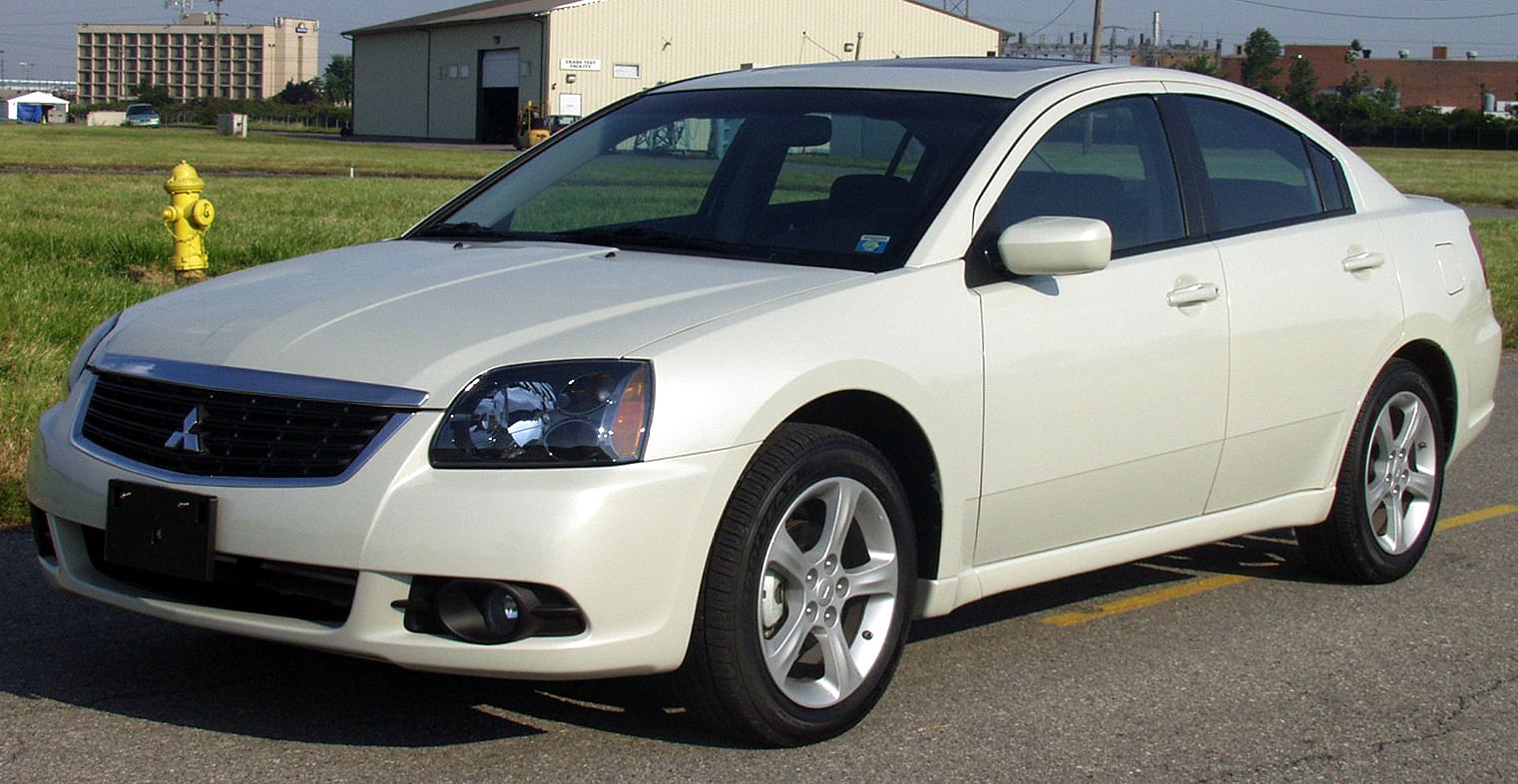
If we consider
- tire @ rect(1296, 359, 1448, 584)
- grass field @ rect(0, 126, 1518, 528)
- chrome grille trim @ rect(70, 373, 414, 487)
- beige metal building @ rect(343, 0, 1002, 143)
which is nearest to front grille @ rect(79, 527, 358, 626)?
chrome grille trim @ rect(70, 373, 414, 487)

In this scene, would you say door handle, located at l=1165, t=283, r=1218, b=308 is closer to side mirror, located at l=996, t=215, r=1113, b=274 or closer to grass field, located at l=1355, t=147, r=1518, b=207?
side mirror, located at l=996, t=215, r=1113, b=274

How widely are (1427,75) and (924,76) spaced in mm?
134805

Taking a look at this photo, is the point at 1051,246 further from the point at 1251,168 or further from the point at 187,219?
the point at 187,219

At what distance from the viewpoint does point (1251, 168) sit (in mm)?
5617

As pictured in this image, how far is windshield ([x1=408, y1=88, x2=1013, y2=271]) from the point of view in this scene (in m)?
4.62

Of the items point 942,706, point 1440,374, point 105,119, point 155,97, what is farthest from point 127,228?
point 155,97

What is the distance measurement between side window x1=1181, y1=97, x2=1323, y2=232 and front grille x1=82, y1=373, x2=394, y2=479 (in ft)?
8.94

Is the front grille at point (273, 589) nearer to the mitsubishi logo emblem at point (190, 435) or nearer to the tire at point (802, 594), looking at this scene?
the mitsubishi logo emblem at point (190, 435)

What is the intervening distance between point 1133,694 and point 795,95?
1.92 meters

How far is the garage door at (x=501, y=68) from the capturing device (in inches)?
2653

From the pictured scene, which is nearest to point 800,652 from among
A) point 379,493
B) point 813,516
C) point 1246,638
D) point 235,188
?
point 813,516

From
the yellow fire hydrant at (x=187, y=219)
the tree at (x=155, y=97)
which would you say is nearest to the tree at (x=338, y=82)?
the tree at (x=155, y=97)

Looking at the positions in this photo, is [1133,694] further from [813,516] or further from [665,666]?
[665,666]

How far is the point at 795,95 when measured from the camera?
205 inches
